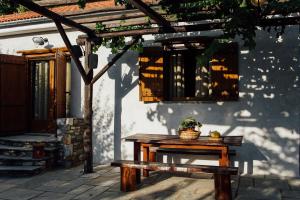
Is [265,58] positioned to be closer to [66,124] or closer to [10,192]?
[66,124]

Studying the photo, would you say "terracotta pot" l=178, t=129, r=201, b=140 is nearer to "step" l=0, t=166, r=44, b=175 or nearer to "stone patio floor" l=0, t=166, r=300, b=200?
"stone patio floor" l=0, t=166, r=300, b=200

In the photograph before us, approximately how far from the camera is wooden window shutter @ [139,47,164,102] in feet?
25.7

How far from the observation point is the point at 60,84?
28.5 ft

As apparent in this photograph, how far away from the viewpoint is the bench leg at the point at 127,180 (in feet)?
19.3

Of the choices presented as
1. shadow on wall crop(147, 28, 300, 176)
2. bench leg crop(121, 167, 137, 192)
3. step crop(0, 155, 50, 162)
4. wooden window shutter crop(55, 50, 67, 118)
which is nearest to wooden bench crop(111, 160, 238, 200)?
bench leg crop(121, 167, 137, 192)

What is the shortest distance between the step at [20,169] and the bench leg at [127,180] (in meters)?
2.51

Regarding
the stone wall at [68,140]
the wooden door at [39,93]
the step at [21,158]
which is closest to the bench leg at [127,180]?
the stone wall at [68,140]

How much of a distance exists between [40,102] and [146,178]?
472cm

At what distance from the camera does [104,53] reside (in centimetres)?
855

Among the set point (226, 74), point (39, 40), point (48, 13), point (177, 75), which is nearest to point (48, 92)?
point (39, 40)

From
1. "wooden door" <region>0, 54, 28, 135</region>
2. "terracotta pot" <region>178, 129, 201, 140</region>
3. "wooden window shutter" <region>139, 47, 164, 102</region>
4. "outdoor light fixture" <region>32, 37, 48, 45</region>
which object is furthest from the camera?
"outdoor light fixture" <region>32, 37, 48, 45</region>

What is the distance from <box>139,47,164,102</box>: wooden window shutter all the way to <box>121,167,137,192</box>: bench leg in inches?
91.7

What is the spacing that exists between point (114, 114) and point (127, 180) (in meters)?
2.79

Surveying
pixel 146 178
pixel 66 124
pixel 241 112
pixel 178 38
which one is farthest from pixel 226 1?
pixel 66 124
